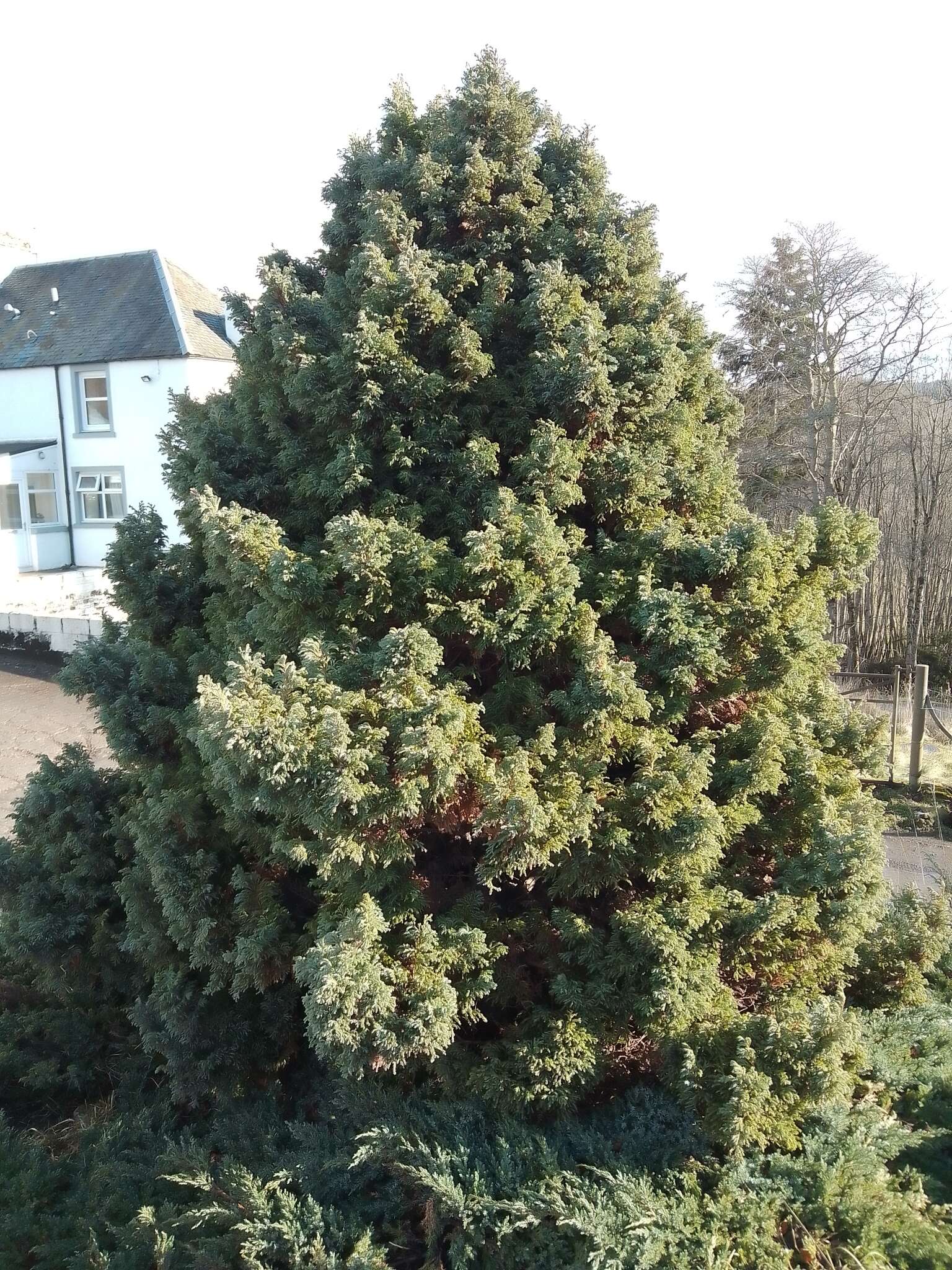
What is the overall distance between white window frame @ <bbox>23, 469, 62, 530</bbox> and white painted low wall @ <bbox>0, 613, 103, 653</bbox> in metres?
7.52

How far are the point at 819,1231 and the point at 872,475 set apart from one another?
16.7 meters

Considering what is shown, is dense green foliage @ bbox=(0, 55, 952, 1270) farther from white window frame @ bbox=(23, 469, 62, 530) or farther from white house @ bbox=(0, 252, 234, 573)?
white window frame @ bbox=(23, 469, 62, 530)

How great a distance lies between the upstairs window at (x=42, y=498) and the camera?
22750 millimetres

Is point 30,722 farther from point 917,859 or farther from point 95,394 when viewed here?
point 95,394

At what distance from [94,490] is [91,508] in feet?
1.82

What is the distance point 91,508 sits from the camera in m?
23.3

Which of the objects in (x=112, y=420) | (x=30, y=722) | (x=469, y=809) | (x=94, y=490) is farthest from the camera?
(x=94, y=490)

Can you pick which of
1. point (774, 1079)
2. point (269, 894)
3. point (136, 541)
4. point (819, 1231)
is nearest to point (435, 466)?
point (136, 541)

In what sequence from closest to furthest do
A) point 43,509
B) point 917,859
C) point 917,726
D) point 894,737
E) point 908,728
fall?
point 917,859, point 917,726, point 894,737, point 908,728, point 43,509

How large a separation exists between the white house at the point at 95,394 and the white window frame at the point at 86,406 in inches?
1.1

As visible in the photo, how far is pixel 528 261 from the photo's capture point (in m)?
4.53

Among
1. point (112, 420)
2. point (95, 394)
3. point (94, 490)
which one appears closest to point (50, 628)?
point (94, 490)

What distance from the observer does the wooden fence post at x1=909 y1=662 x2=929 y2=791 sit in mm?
9883

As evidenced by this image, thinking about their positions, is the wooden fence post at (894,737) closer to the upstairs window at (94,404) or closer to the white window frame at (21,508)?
the upstairs window at (94,404)
